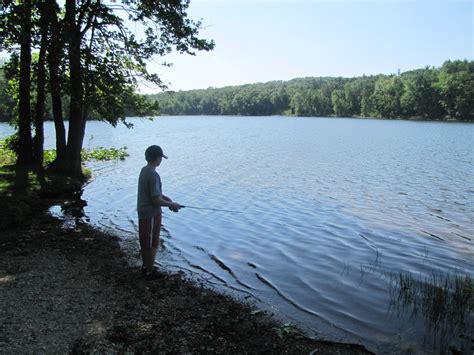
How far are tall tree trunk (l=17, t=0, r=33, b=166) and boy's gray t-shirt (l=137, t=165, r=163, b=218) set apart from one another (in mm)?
10288

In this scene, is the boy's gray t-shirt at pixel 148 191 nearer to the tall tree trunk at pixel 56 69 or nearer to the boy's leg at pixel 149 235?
the boy's leg at pixel 149 235

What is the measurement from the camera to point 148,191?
7824mm

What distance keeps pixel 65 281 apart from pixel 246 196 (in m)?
11.8

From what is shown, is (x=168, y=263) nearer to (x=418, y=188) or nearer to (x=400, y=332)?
(x=400, y=332)

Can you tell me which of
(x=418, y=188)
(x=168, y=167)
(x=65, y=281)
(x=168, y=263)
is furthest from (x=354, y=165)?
(x=65, y=281)

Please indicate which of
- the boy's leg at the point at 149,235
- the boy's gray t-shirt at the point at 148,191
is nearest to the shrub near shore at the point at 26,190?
the boy's leg at the point at 149,235

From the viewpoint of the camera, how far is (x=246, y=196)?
18.9m

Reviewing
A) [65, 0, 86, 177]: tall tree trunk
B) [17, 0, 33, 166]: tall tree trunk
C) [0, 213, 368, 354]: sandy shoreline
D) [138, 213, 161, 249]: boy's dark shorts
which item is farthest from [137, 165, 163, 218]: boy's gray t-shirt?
[17, 0, 33, 166]: tall tree trunk

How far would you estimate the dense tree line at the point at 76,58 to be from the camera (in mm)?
15453

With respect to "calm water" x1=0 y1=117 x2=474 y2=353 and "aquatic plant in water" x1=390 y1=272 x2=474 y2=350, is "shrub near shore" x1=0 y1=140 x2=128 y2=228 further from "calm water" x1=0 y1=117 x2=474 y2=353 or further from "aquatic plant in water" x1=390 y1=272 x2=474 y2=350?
"aquatic plant in water" x1=390 y1=272 x2=474 y2=350

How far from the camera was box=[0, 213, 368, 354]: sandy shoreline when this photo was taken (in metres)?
5.65

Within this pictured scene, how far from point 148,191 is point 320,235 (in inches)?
260

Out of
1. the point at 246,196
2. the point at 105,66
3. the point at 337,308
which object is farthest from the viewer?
the point at 246,196

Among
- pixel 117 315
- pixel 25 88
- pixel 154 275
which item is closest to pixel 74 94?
pixel 25 88
